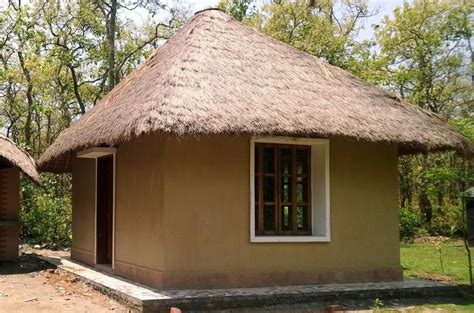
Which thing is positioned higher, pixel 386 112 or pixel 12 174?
pixel 386 112

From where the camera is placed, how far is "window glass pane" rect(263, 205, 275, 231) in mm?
8086

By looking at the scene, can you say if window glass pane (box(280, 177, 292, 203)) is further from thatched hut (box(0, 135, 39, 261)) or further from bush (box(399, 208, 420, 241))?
bush (box(399, 208, 420, 241))

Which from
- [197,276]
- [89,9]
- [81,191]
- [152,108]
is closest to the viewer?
[152,108]

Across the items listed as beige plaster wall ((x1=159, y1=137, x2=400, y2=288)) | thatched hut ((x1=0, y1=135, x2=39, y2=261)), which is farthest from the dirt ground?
beige plaster wall ((x1=159, y1=137, x2=400, y2=288))

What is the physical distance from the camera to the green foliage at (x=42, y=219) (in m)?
15.0

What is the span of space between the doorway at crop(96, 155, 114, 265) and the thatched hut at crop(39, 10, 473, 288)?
773mm

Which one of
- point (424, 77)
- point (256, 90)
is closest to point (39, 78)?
point (424, 77)

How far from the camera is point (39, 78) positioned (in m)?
21.1

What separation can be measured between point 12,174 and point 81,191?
1.42m

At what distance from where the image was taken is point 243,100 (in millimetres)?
7508

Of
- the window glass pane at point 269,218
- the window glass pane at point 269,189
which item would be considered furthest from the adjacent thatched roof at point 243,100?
the window glass pane at point 269,218

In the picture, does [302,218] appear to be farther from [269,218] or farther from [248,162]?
[248,162]

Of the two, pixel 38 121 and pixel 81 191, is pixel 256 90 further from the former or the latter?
pixel 38 121

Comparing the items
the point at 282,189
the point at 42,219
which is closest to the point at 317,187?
the point at 282,189
